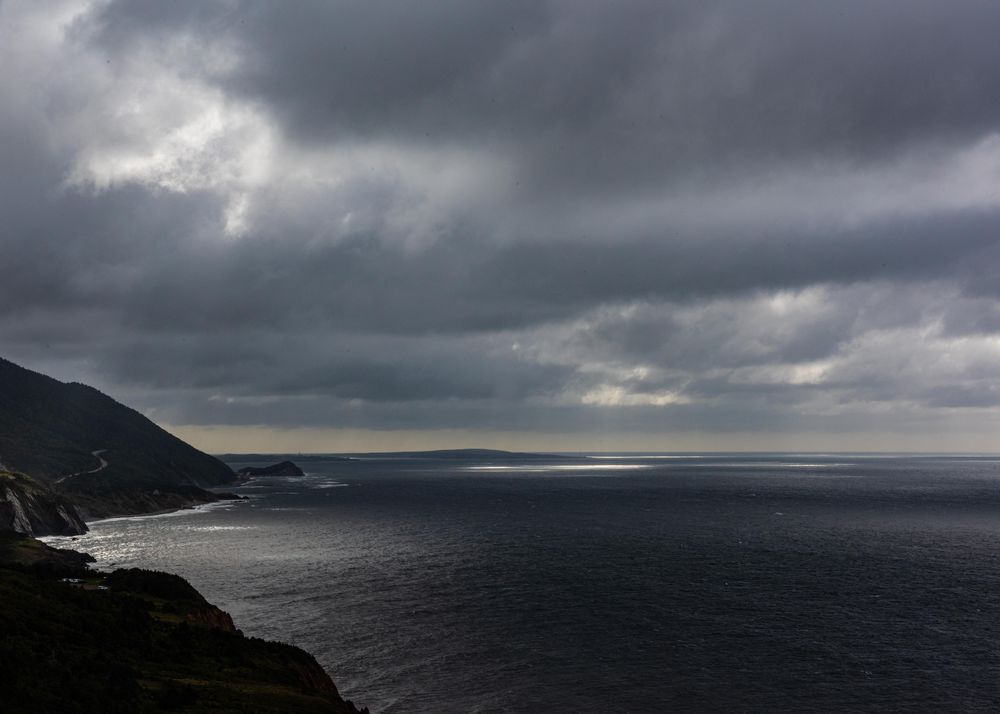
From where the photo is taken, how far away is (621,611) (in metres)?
84.3

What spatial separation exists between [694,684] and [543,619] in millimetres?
24592

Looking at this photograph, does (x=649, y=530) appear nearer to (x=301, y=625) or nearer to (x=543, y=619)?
(x=543, y=619)

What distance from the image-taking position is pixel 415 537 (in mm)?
151875

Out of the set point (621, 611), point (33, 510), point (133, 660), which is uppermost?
point (33, 510)

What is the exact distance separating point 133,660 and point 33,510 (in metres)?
131

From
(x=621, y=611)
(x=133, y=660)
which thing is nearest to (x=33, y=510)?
(x=133, y=660)

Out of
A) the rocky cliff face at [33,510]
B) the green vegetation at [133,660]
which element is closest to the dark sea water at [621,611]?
the rocky cliff face at [33,510]

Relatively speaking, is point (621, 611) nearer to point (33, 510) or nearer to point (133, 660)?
point (133, 660)

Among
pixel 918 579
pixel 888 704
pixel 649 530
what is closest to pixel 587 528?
pixel 649 530

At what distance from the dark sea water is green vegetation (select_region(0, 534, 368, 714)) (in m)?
8.22

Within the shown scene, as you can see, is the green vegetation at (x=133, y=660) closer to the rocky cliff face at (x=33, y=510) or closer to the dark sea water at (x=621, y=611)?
the dark sea water at (x=621, y=611)

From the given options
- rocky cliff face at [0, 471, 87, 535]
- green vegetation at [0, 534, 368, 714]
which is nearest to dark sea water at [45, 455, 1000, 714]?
rocky cliff face at [0, 471, 87, 535]

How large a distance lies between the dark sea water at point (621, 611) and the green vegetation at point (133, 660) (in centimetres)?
822

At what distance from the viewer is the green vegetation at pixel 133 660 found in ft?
128
